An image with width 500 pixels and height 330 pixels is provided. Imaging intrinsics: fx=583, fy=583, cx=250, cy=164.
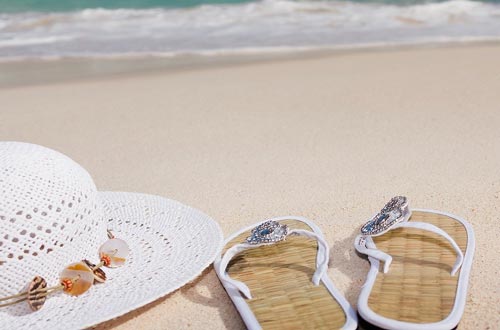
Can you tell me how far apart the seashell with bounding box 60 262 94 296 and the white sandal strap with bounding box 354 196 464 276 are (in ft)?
2.54

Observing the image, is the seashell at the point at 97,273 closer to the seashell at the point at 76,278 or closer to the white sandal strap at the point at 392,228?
the seashell at the point at 76,278

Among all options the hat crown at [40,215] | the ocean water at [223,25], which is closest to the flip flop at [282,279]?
the hat crown at [40,215]

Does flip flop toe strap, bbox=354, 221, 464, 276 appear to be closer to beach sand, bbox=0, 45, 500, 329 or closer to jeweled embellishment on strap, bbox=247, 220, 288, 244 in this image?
beach sand, bbox=0, 45, 500, 329

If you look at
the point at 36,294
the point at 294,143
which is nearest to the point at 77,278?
the point at 36,294

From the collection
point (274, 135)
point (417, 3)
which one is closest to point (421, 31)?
point (417, 3)

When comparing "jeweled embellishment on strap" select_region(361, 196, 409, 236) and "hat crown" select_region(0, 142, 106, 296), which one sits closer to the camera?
"hat crown" select_region(0, 142, 106, 296)

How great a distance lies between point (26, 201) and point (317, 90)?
2924 mm

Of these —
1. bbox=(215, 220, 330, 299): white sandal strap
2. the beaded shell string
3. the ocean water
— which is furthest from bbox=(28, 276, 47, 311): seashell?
the ocean water

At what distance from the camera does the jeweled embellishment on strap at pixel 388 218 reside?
177cm

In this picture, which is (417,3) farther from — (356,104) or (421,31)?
(356,104)

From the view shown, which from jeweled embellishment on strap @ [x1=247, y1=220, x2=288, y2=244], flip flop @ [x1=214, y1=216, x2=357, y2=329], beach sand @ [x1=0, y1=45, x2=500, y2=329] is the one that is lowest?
beach sand @ [x1=0, y1=45, x2=500, y2=329]

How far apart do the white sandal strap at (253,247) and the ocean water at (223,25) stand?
4637mm

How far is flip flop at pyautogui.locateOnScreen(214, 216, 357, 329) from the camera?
4.51 ft

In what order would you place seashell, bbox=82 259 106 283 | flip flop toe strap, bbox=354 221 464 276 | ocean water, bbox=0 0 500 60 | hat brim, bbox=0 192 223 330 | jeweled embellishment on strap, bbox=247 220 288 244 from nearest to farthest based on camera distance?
hat brim, bbox=0 192 223 330 < seashell, bbox=82 259 106 283 < flip flop toe strap, bbox=354 221 464 276 < jeweled embellishment on strap, bbox=247 220 288 244 < ocean water, bbox=0 0 500 60
